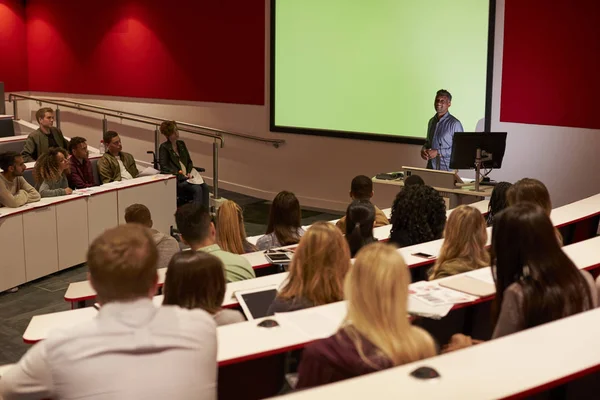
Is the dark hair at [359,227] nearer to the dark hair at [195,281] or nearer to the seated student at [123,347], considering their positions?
the dark hair at [195,281]

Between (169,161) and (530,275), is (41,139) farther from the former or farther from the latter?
(530,275)

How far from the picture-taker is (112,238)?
2100 mm

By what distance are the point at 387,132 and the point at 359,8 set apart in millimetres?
1454

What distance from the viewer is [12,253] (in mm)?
6344

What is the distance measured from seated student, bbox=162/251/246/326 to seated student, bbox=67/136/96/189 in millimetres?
5030

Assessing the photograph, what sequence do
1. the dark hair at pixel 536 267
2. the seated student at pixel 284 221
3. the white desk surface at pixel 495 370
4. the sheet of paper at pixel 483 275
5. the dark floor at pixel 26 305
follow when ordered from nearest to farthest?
1. the white desk surface at pixel 495 370
2. the dark hair at pixel 536 267
3. the sheet of paper at pixel 483 275
4. the seated student at pixel 284 221
5. the dark floor at pixel 26 305

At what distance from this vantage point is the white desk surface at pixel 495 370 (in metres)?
2.26

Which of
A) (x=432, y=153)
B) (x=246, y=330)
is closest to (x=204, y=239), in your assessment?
(x=246, y=330)

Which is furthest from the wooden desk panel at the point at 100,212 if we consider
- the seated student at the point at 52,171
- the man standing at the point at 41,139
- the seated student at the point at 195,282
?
the seated student at the point at 195,282

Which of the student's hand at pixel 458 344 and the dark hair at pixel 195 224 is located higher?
the dark hair at pixel 195 224

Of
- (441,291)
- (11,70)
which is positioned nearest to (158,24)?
(11,70)

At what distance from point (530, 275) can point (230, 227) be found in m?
2.26

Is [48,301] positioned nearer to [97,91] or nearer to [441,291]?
[441,291]

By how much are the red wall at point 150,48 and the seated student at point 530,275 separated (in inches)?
296
